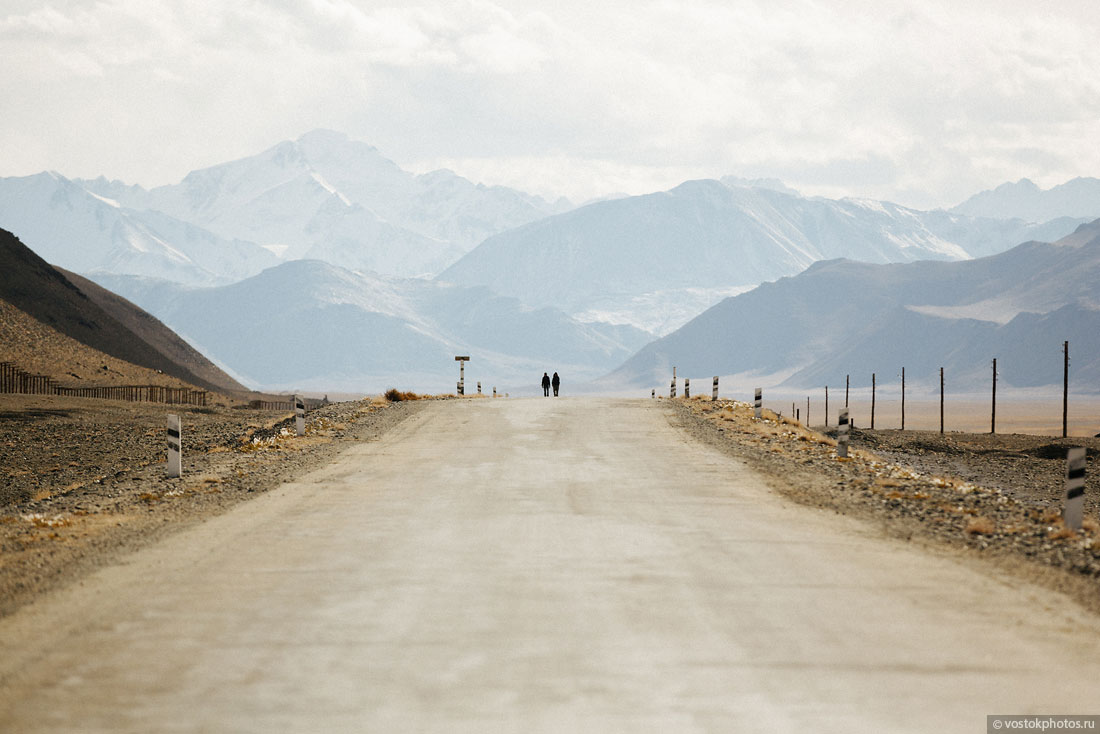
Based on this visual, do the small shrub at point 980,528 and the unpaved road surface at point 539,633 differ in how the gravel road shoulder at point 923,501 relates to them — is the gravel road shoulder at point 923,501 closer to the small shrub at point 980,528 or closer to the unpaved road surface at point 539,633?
the small shrub at point 980,528

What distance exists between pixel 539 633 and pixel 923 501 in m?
10.5

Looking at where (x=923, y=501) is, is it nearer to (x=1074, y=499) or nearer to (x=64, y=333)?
(x=1074, y=499)

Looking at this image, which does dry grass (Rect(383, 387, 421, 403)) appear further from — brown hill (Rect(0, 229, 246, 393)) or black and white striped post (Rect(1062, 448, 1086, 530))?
brown hill (Rect(0, 229, 246, 393))

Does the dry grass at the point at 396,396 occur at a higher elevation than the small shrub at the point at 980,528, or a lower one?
higher

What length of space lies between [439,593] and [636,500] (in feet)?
23.1

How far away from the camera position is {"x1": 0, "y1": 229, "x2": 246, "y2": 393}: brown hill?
87.0m

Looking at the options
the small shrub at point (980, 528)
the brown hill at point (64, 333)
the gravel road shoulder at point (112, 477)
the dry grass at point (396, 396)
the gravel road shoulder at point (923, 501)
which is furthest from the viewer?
the brown hill at point (64, 333)

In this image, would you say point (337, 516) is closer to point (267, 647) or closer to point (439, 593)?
point (439, 593)

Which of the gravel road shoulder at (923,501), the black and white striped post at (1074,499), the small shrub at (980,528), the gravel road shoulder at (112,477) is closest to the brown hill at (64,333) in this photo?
the gravel road shoulder at (112,477)

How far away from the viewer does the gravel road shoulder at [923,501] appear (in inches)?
484

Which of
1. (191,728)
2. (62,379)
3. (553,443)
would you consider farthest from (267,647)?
(62,379)

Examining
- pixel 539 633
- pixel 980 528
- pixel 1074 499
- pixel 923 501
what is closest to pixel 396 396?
pixel 923 501

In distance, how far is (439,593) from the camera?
9.91m

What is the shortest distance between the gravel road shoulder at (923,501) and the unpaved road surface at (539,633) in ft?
2.60
